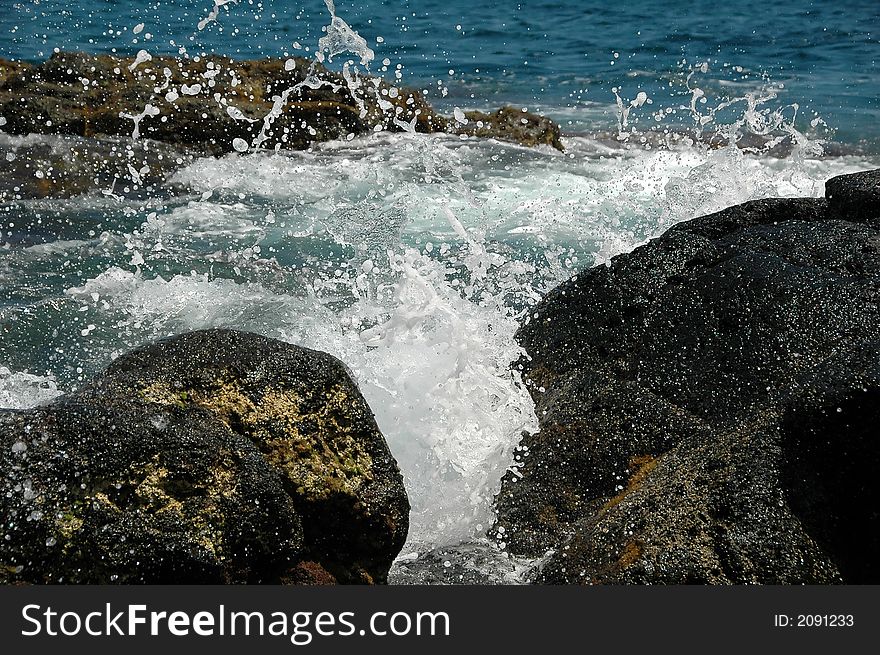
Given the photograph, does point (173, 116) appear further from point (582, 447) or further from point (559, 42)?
point (559, 42)

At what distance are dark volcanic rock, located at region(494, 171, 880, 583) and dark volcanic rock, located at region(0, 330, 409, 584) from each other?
773mm

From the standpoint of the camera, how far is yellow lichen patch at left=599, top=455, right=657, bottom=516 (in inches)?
139

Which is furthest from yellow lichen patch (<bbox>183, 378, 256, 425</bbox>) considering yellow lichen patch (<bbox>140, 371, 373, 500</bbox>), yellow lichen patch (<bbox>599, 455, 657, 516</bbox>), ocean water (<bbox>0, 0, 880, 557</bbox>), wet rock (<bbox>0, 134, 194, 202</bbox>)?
wet rock (<bbox>0, 134, 194, 202</bbox>)

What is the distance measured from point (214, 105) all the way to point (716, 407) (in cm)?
862

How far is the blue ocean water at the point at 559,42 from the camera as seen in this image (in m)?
15.5

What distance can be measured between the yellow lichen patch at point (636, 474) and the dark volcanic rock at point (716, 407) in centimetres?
1

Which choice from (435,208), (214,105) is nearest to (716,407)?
(435,208)

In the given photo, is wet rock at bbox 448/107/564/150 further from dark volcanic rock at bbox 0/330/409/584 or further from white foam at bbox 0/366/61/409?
dark volcanic rock at bbox 0/330/409/584

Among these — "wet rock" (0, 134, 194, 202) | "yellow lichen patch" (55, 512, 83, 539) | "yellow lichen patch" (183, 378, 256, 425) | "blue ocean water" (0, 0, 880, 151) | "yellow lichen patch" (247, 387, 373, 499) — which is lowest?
"blue ocean water" (0, 0, 880, 151)

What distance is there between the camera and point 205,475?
2910 millimetres

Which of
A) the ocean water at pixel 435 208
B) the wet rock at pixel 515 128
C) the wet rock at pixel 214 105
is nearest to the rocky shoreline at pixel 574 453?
the ocean water at pixel 435 208

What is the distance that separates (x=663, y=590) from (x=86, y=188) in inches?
320

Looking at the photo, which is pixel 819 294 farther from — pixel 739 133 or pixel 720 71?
pixel 720 71

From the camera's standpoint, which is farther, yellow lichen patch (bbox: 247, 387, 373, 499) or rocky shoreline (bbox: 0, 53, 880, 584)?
yellow lichen patch (bbox: 247, 387, 373, 499)
